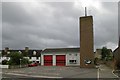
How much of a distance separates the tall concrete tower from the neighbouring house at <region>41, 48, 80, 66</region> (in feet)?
59.7

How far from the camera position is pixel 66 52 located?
257 ft

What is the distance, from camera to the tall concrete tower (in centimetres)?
5650

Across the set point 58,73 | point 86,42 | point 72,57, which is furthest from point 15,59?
point 58,73

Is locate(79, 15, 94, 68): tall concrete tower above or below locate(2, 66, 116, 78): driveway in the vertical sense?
above

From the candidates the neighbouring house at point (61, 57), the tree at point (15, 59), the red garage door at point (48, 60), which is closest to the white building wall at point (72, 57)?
the neighbouring house at point (61, 57)

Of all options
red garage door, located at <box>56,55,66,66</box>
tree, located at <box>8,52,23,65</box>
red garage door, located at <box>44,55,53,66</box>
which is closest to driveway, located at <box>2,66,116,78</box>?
tree, located at <box>8,52,23,65</box>

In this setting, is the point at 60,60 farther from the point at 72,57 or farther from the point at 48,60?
the point at 48,60

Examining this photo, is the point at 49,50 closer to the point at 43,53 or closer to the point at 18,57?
the point at 43,53

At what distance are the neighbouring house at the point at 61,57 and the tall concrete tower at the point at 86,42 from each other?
18198 millimetres

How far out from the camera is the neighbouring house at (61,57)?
76438 millimetres

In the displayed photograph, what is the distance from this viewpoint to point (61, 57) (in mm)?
78812

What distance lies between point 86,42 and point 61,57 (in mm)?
22887

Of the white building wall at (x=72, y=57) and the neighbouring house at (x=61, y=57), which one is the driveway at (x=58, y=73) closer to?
the white building wall at (x=72, y=57)

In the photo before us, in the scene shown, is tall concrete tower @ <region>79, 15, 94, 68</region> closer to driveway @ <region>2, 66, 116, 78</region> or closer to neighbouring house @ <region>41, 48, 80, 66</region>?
driveway @ <region>2, 66, 116, 78</region>
